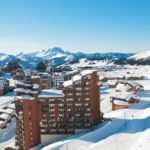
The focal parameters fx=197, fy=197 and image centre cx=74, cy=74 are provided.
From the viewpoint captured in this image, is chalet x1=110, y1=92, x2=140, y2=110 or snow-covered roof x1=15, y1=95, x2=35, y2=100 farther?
chalet x1=110, y1=92, x2=140, y2=110

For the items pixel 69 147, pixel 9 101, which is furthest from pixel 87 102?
pixel 9 101

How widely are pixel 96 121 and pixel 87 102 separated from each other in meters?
5.31

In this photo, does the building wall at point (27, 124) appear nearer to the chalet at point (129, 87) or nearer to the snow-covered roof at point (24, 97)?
the snow-covered roof at point (24, 97)

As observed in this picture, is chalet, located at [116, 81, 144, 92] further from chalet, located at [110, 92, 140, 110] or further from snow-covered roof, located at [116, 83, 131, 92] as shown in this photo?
chalet, located at [110, 92, 140, 110]

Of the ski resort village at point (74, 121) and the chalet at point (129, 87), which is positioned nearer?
the ski resort village at point (74, 121)

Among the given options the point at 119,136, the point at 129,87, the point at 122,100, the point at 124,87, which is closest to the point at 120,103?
the point at 122,100

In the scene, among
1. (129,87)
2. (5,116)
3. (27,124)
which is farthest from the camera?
(129,87)

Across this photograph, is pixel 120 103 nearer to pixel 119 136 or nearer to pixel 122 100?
pixel 122 100

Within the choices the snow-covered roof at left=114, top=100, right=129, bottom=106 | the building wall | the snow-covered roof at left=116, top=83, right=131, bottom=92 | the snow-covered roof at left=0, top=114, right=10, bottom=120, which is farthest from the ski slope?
the snow-covered roof at left=0, top=114, right=10, bottom=120

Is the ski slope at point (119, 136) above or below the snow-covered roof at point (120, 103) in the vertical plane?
below

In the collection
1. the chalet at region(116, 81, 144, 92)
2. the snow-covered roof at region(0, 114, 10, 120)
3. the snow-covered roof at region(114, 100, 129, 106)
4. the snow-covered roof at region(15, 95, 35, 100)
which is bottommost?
the snow-covered roof at region(0, 114, 10, 120)

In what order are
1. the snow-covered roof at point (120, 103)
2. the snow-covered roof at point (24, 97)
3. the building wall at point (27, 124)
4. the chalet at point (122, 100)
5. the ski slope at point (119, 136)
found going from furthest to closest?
the chalet at point (122, 100) < the snow-covered roof at point (120, 103) < the building wall at point (27, 124) < the snow-covered roof at point (24, 97) < the ski slope at point (119, 136)

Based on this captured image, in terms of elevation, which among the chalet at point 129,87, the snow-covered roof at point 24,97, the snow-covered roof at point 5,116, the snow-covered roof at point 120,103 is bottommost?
the snow-covered roof at point 5,116

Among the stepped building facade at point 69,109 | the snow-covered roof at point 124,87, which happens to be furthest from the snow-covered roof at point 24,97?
the snow-covered roof at point 124,87
